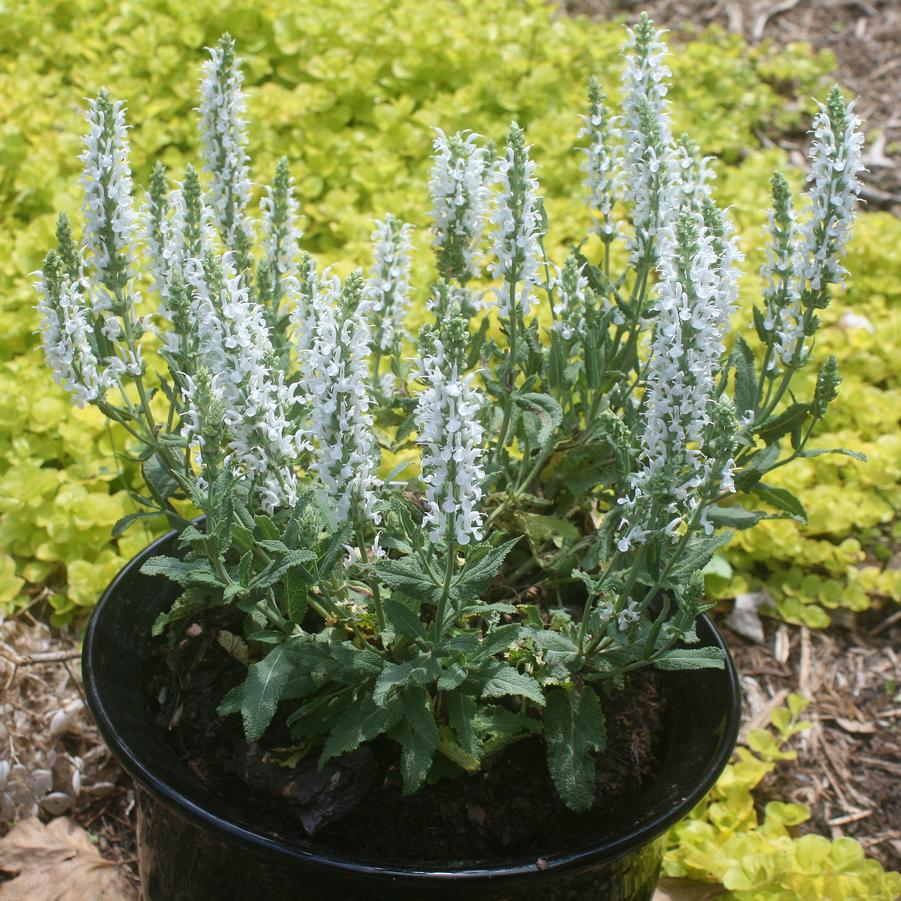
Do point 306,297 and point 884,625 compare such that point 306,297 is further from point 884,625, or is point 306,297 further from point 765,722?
point 884,625

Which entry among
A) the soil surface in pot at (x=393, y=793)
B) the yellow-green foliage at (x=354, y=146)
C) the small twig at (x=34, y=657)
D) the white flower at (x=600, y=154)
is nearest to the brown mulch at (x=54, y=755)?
the small twig at (x=34, y=657)

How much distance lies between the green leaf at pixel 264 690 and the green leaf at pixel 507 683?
12.5 inches

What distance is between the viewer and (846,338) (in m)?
3.98

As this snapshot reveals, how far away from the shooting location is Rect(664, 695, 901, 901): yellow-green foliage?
2381 mm

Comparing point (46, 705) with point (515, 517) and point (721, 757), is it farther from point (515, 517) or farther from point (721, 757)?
point (721, 757)

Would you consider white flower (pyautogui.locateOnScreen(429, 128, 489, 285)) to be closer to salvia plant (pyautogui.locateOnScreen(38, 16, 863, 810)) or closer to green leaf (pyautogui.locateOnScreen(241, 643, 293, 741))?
salvia plant (pyautogui.locateOnScreen(38, 16, 863, 810))

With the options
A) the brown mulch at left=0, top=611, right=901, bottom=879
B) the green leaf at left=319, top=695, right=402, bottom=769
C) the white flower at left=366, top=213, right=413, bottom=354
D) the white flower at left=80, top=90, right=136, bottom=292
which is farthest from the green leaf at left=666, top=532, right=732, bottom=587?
the brown mulch at left=0, top=611, right=901, bottom=879

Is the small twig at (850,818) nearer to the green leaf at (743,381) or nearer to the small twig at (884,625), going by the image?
the small twig at (884,625)

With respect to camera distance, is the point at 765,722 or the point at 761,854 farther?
the point at 765,722

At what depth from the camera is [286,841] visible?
66.1 inches

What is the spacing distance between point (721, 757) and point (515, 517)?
587 mm

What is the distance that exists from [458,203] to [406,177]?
2355 mm

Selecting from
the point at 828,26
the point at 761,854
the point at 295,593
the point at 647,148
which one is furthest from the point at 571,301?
the point at 828,26

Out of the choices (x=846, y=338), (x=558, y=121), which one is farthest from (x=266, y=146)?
(x=846, y=338)
